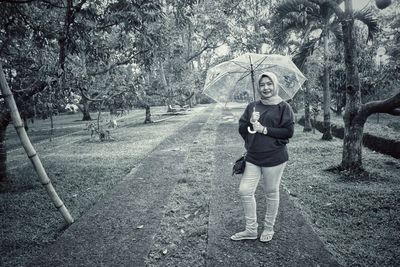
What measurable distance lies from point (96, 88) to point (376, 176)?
16.1 metres

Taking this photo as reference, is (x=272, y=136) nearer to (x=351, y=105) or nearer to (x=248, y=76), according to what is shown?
(x=248, y=76)

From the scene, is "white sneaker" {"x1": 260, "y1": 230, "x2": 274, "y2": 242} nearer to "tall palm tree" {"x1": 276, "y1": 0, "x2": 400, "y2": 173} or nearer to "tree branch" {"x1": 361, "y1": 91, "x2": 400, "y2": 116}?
"tall palm tree" {"x1": 276, "y1": 0, "x2": 400, "y2": 173}

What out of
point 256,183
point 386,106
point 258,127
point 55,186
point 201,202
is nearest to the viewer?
point 258,127

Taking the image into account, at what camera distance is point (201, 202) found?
18.5 feet

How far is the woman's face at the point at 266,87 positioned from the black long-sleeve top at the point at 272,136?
17 cm

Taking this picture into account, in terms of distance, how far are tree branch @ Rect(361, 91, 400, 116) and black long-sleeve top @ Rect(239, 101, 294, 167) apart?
3.64m

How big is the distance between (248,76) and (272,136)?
149 centimetres

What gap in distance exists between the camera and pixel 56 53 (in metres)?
8.66

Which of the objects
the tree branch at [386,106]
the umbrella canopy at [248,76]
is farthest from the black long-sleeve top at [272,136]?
the tree branch at [386,106]

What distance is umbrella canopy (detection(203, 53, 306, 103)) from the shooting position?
4.55 meters

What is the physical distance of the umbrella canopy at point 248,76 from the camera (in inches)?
179

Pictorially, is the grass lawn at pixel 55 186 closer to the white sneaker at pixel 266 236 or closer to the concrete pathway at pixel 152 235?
the concrete pathway at pixel 152 235

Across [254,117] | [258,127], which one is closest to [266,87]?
[254,117]

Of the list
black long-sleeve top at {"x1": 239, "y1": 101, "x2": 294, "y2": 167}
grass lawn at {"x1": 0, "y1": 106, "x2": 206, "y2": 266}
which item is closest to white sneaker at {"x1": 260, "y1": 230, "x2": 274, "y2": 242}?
black long-sleeve top at {"x1": 239, "y1": 101, "x2": 294, "y2": 167}
